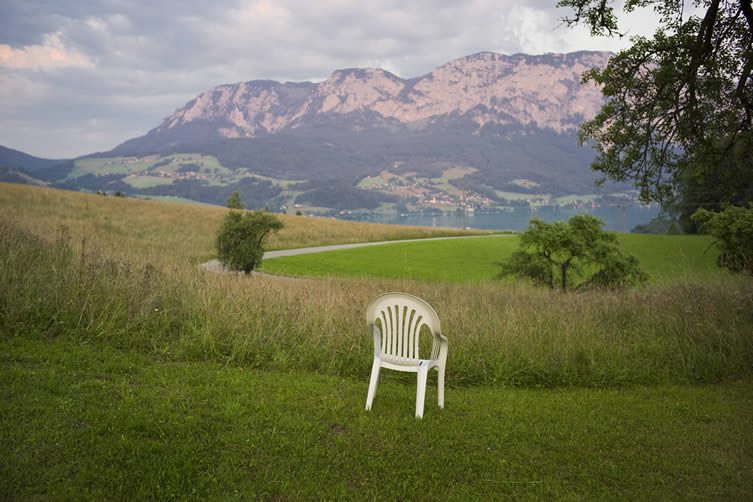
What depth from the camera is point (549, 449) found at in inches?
205

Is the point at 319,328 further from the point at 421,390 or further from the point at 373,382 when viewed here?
the point at 421,390

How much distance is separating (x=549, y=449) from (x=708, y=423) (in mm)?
2222

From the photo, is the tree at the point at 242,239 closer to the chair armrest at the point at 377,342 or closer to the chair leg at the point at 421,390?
the chair armrest at the point at 377,342

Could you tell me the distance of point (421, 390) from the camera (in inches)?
223

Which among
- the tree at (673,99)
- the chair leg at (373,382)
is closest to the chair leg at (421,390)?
the chair leg at (373,382)

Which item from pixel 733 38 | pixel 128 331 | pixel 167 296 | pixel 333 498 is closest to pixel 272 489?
pixel 333 498

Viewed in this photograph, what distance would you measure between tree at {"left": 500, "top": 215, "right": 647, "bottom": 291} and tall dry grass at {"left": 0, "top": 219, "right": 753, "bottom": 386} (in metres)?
15.5

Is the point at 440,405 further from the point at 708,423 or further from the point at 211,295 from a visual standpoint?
the point at 211,295

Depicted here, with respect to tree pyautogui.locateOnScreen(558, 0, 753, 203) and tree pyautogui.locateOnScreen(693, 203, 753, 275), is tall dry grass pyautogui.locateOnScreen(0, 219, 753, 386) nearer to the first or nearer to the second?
tree pyautogui.locateOnScreen(558, 0, 753, 203)

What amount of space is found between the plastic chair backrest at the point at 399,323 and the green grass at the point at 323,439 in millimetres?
660

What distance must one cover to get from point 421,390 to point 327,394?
1.32m

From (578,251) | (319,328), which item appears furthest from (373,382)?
(578,251)

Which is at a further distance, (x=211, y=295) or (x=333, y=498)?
(x=211, y=295)

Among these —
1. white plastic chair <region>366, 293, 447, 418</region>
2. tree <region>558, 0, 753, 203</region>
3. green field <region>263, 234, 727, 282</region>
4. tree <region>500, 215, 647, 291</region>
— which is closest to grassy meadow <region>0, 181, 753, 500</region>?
white plastic chair <region>366, 293, 447, 418</region>
